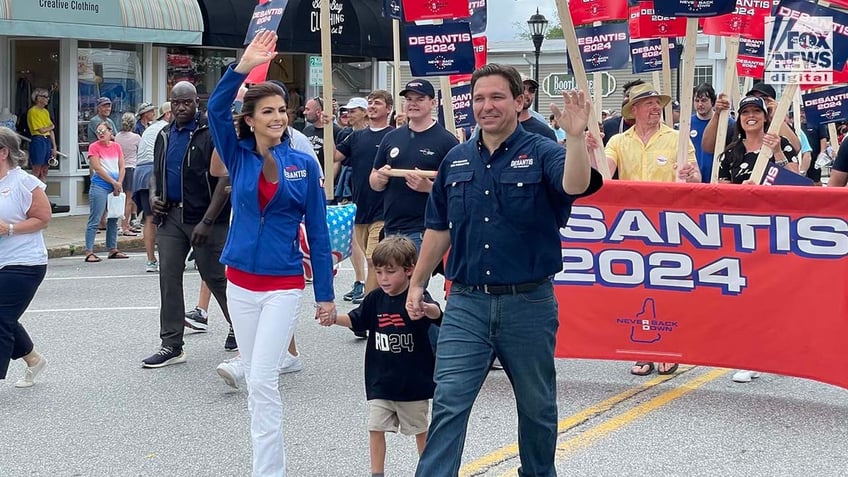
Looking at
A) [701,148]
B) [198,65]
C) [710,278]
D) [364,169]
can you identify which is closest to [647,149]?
[710,278]

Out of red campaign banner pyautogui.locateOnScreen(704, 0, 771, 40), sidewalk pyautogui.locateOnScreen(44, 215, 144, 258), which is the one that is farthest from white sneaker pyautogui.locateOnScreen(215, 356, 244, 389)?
sidewalk pyautogui.locateOnScreen(44, 215, 144, 258)

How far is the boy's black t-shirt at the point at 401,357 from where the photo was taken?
5289 millimetres

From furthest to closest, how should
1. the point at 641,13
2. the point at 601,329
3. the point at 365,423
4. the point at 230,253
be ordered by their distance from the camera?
1. the point at 641,13
2. the point at 601,329
3. the point at 365,423
4. the point at 230,253

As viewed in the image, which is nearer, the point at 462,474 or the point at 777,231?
the point at 462,474

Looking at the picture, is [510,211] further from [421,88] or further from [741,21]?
[741,21]

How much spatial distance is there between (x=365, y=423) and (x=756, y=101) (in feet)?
11.6

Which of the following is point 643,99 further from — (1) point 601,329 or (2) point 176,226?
(2) point 176,226

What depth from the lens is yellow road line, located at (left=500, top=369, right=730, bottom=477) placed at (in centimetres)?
610

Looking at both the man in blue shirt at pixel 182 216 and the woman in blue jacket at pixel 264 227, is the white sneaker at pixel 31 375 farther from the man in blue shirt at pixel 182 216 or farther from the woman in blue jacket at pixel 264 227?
the woman in blue jacket at pixel 264 227

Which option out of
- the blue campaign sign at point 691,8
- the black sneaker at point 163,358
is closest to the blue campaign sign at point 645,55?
the blue campaign sign at point 691,8

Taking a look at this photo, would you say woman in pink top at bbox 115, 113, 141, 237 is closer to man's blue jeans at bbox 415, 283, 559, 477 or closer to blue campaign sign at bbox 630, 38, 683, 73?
blue campaign sign at bbox 630, 38, 683, 73

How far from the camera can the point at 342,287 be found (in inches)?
486

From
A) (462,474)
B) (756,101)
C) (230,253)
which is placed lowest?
(462,474)

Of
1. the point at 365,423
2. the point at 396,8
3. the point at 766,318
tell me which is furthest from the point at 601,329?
the point at 396,8
